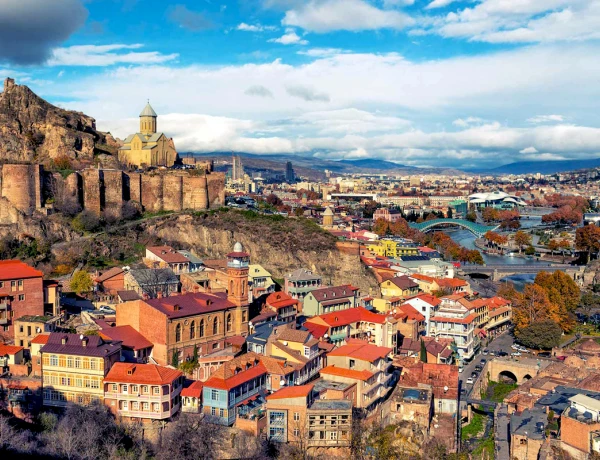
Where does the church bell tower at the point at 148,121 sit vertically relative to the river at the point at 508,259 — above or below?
above

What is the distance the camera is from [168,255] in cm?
3378

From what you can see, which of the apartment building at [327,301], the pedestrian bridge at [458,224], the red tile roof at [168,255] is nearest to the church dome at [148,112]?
the red tile roof at [168,255]

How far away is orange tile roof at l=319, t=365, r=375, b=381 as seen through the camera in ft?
70.4

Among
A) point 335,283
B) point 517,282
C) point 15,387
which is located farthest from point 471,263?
point 15,387

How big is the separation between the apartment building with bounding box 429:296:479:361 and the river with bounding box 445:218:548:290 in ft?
57.6

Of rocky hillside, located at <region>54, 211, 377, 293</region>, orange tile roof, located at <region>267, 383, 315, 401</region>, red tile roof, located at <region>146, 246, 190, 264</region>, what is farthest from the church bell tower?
orange tile roof, located at <region>267, 383, 315, 401</region>

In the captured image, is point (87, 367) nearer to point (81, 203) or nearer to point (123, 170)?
point (81, 203)

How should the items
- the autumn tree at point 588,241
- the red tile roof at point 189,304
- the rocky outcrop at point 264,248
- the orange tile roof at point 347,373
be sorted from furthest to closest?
the autumn tree at point 588,241 → the rocky outcrop at point 264,248 → the red tile roof at point 189,304 → the orange tile roof at point 347,373

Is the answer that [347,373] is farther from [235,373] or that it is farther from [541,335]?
[541,335]

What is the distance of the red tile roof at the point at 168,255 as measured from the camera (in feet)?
109

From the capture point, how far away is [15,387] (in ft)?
65.5

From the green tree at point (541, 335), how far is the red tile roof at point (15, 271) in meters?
22.2

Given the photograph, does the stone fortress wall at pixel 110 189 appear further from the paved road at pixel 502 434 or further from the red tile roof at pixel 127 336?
the paved road at pixel 502 434

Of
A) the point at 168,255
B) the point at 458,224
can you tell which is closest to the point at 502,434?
the point at 168,255
